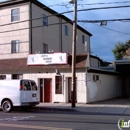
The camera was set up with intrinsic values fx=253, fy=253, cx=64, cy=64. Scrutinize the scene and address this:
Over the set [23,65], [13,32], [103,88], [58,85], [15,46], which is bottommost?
[103,88]

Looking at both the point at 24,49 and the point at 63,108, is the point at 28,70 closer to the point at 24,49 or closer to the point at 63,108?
the point at 24,49

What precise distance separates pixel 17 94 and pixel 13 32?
12.6 meters

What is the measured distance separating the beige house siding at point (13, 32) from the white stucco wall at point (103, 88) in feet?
27.1

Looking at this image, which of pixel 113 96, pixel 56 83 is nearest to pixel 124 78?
pixel 113 96

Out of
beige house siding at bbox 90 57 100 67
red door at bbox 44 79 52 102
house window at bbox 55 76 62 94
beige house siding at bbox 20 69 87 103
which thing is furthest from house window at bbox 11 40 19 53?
beige house siding at bbox 90 57 100 67

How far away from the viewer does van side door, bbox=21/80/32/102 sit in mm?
15966

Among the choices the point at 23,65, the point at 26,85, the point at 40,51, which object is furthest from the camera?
the point at 40,51

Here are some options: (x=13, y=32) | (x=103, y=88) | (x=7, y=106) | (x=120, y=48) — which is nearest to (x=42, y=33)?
(x=13, y=32)

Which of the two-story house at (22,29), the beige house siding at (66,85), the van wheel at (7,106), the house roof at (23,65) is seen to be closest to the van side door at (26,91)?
the van wheel at (7,106)

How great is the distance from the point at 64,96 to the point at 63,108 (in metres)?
3.86

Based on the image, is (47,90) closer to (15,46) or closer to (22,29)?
(15,46)

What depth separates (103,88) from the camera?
24406 millimetres

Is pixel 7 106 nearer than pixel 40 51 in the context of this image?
Yes

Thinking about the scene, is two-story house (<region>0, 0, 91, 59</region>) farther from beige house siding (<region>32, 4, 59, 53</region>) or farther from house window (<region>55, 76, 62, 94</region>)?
house window (<region>55, 76, 62, 94</region>)
